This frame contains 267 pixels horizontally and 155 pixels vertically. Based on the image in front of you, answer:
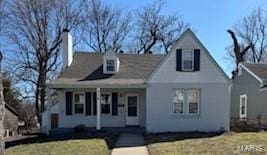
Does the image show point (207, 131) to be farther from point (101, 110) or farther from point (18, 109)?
point (18, 109)

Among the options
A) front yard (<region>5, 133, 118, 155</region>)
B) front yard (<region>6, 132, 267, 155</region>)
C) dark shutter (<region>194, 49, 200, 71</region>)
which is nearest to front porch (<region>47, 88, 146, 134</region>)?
dark shutter (<region>194, 49, 200, 71</region>)

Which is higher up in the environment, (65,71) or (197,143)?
(65,71)

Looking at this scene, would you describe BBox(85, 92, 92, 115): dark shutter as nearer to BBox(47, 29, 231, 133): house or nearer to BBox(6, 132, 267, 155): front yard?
BBox(47, 29, 231, 133): house

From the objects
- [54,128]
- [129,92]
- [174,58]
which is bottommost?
[54,128]

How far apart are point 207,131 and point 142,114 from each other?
4.10 m

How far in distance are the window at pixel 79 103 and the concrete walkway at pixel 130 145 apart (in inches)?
167

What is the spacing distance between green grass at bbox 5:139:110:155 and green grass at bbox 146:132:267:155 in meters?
1.93

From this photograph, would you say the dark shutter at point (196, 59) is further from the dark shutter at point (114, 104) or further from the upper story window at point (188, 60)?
the dark shutter at point (114, 104)

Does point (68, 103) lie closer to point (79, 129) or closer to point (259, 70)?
point (79, 129)

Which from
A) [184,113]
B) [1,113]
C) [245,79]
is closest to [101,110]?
[184,113]

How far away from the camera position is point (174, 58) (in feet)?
71.2

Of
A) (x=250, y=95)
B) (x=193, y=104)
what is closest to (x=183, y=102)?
(x=193, y=104)

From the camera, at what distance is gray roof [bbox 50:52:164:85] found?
22.5m

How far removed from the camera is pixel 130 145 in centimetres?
1669
